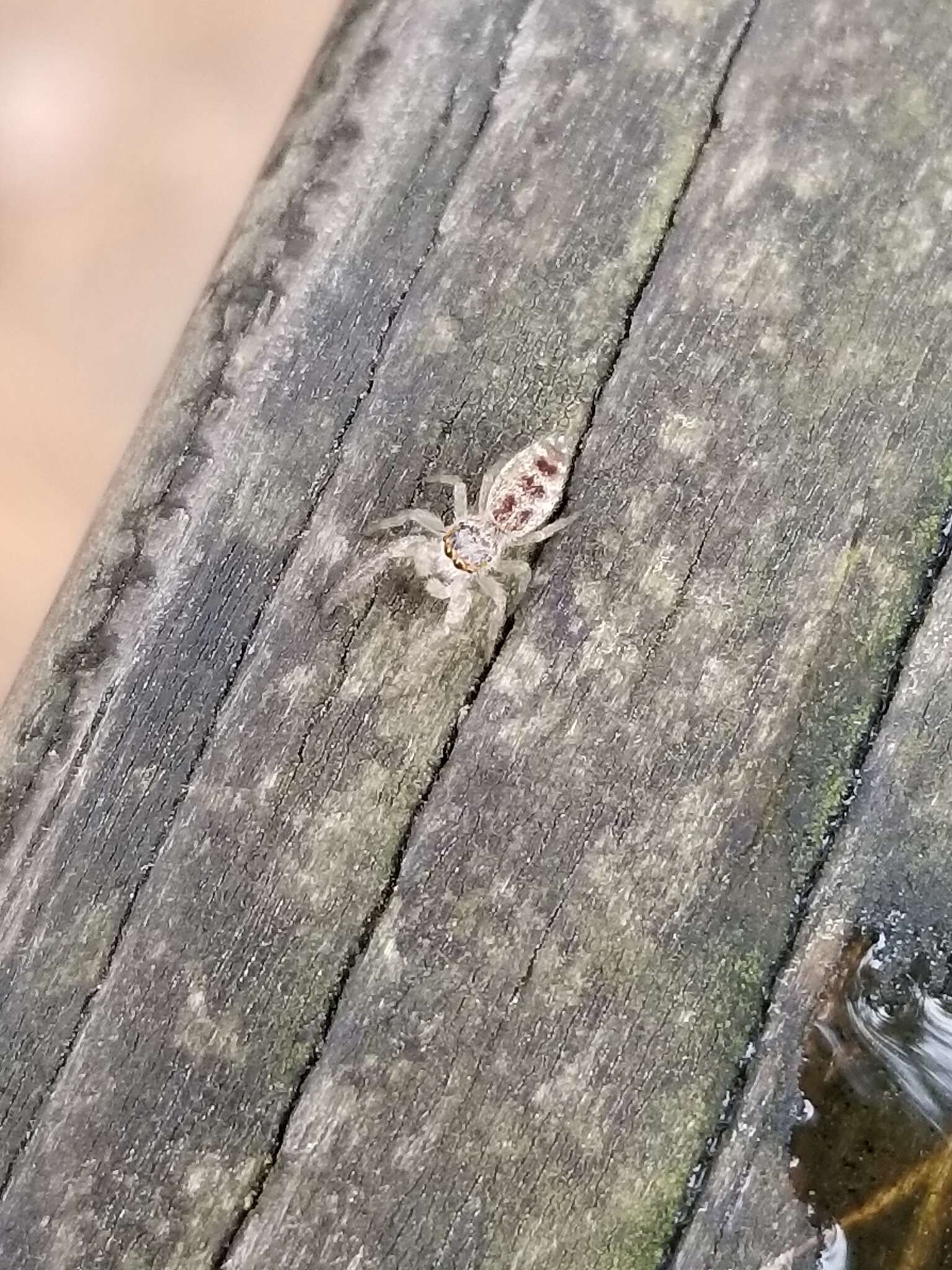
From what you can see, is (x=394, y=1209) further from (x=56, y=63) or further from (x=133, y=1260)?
(x=56, y=63)

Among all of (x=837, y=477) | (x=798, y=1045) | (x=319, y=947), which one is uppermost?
(x=837, y=477)

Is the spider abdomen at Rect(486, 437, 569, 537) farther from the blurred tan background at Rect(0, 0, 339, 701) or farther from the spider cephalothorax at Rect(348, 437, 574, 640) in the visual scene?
the blurred tan background at Rect(0, 0, 339, 701)

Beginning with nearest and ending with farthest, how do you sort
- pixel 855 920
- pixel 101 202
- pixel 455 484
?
pixel 855 920, pixel 455 484, pixel 101 202

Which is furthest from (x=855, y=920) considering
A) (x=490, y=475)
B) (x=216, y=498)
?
(x=216, y=498)

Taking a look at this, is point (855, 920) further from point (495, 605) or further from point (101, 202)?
point (101, 202)

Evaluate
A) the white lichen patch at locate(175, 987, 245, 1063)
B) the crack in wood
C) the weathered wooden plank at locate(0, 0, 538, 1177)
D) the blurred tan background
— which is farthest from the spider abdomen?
the blurred tan background

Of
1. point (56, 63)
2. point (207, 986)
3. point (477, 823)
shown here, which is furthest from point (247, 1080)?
point (56, 63)
